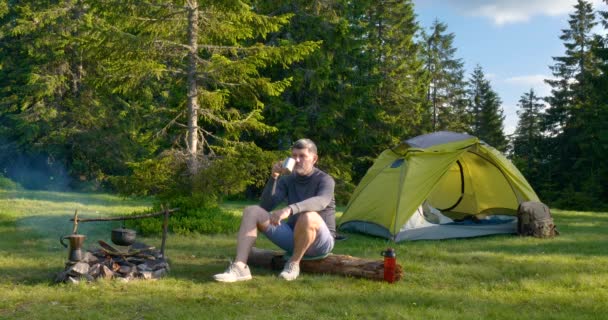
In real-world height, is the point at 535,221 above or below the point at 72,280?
above

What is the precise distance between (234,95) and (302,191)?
16.9ft

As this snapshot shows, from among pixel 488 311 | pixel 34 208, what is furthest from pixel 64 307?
pixel 34 208

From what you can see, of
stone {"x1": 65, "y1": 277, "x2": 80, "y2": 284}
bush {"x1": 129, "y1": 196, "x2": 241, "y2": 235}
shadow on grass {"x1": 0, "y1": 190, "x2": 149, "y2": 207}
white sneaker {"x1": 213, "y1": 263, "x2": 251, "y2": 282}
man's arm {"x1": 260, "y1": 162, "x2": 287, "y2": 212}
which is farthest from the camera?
shadow on grass {"x1": 0, "y1": 190, "x2": 149, "y2": 207}

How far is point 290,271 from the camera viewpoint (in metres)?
5.12

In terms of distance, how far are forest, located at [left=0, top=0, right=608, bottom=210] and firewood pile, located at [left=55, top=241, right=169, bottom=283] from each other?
3516 mm

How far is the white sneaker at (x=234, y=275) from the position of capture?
4.95 metres

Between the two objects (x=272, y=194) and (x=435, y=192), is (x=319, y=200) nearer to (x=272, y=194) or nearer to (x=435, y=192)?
(x=272, y=194)

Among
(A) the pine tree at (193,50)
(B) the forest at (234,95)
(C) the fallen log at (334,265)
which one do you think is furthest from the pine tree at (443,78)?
(C) the fallen log at (334,265)

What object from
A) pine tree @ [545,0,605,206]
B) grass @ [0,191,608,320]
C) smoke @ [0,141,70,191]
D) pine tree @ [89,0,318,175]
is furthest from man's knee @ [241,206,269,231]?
pine tree @ [545,0,605,206]

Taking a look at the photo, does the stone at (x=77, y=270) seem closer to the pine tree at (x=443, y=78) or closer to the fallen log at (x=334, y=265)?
the fallen log at (x=334, y=265)

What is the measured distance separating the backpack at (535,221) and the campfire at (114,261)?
18.0 feet

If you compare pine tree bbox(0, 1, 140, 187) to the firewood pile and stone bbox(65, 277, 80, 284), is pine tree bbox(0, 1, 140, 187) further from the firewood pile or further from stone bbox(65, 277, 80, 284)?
stone bbox(65, 277, 80, 284)

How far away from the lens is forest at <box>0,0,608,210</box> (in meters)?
9.09

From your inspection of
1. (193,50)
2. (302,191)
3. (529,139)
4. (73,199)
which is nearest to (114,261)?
(302,191)
